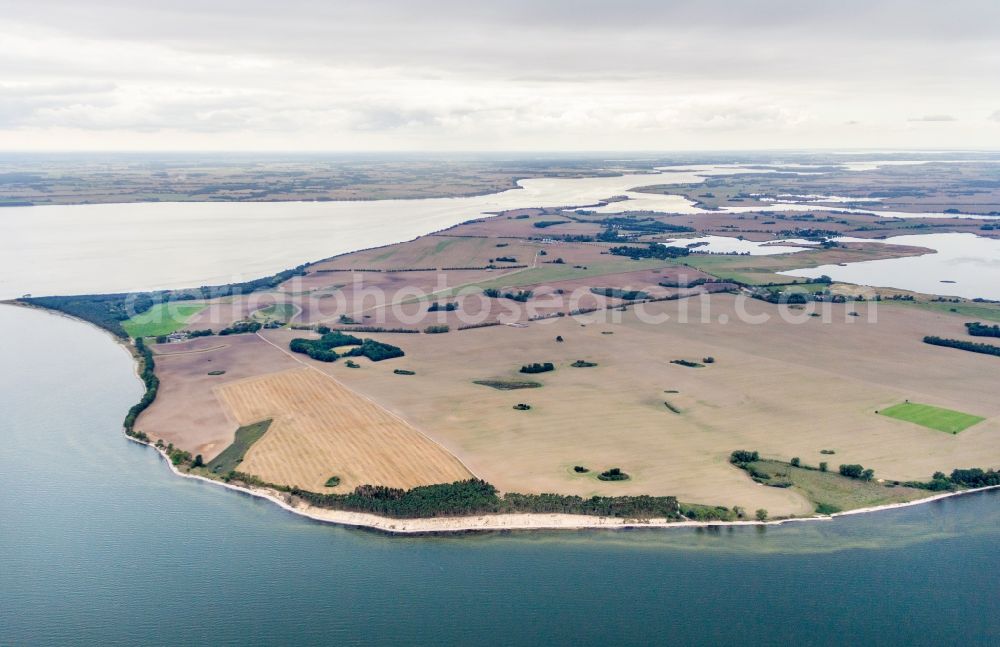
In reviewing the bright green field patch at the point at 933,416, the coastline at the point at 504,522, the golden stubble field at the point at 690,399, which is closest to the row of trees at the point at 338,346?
the golden stubble field at the point at 690,399

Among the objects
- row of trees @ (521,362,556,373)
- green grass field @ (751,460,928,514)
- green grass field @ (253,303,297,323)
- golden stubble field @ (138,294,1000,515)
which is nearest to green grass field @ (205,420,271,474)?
golden stubble field @ (138,294,1000,515)

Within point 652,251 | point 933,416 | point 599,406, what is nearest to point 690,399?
point 599,406

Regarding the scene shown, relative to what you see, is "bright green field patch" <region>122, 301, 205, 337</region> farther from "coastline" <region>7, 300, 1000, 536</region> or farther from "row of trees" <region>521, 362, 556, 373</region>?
"coastline" <region>7, 300, 1000, 536</region>

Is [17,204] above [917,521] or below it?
above

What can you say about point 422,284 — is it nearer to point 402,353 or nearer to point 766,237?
point 402,353

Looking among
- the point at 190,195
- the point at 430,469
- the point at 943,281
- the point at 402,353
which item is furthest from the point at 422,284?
the point at 190,195
